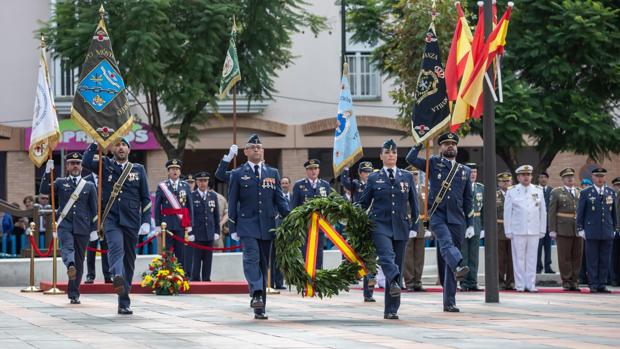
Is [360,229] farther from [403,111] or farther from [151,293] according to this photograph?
[403,111]

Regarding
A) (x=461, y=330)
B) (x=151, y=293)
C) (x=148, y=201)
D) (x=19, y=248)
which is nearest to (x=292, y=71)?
(x=19, y=248)

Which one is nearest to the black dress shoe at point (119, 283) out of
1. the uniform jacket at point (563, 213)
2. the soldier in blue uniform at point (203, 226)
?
the soldier in blue uniform at point (203, 226)

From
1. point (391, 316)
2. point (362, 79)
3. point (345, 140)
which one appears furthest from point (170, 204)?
point (362, 79)

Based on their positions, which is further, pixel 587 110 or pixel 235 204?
pixel 587 110

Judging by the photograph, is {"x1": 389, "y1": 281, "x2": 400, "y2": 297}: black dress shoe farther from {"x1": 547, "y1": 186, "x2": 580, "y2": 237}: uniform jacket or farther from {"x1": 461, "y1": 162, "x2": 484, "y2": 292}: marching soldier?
{"x1": 547, "y1": 186, "x2": 580, "y2": 237}: uniform jacket

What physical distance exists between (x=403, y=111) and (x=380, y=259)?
58.7ft

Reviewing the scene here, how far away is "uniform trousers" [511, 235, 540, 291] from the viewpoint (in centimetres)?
2192

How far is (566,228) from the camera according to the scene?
75.3 feet

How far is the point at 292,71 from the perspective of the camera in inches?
1673

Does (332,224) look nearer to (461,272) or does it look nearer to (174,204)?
(461,272)

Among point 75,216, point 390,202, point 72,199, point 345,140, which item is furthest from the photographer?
point 345,140

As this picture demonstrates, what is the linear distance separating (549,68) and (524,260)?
10.3m

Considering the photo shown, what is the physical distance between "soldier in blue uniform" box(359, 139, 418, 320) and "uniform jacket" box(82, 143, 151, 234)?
257cm

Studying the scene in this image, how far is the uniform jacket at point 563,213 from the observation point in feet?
75.2
